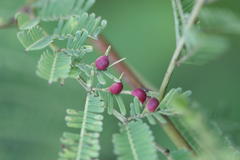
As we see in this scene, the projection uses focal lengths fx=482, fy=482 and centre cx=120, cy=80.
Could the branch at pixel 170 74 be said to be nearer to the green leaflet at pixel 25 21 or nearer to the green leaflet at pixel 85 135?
the green leaflet at pixel 85 135

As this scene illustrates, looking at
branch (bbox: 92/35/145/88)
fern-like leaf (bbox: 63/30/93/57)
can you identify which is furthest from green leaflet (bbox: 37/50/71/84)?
branch (bbox: 92/35/145/88)

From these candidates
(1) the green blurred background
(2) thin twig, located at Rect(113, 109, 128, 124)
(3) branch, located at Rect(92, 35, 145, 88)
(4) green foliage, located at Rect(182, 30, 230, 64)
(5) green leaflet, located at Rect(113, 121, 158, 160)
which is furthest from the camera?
(1) the green blurred background

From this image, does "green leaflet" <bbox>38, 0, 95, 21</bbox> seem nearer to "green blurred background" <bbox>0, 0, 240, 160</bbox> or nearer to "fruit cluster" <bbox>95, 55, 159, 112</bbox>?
"fruit cluster" <bbox>95, 55, 159, 112</bbox>

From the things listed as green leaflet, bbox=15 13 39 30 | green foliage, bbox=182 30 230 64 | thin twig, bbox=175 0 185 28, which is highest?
green leaflet, bbox=15 13 39 30

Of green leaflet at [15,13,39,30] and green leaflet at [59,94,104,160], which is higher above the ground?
green leaflet at [15,13,39,30]

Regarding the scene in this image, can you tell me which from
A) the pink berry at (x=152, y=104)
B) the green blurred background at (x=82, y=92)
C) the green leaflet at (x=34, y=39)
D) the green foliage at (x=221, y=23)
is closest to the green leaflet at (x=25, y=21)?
the green leaflet at (x=34, y=39)

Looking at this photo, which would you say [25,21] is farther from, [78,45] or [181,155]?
[181,155]

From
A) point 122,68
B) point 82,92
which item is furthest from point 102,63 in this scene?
point 82,92
